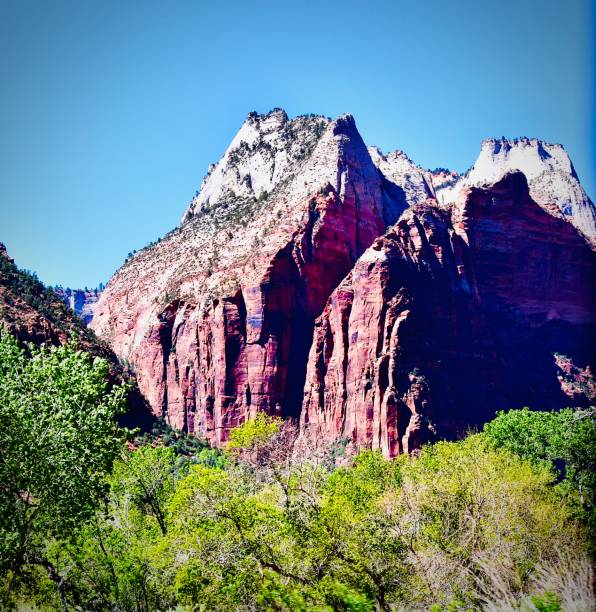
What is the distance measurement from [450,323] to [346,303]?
16629mm

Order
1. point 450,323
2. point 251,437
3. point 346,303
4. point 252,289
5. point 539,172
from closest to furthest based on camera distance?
1. point 251,437
2. point 346,303
3. point 252,289
4. point 450,323
5. point 539,172

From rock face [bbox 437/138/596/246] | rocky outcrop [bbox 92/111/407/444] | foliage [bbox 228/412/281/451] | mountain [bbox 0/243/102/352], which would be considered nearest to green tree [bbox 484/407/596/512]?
foliage [bbox 228/412/281/451]

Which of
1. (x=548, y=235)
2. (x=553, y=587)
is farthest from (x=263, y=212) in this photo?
(x=553, y=587)

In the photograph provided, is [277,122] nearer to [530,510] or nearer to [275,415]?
[275,415]

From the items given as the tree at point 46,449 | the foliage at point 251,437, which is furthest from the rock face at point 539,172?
the tree at point 46,449

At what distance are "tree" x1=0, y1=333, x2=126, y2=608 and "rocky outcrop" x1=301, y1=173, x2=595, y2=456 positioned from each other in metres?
58.0

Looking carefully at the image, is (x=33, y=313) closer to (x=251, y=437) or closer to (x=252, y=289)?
(x=251, y=437)

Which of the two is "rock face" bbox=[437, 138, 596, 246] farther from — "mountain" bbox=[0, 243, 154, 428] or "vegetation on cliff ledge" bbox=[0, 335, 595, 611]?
"vegetation on cliff ledge" bbox=[0, 335, 595, 611]

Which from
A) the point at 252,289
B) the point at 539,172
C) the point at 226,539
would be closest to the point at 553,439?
the point at 226,539

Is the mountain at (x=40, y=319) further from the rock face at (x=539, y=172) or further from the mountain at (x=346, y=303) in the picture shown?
the rock face at (x=539, y=172)

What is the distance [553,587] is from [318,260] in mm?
81399

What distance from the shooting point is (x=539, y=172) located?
575ft

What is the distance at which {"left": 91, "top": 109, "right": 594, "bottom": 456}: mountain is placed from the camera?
81.4 meters

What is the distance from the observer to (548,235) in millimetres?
113750
